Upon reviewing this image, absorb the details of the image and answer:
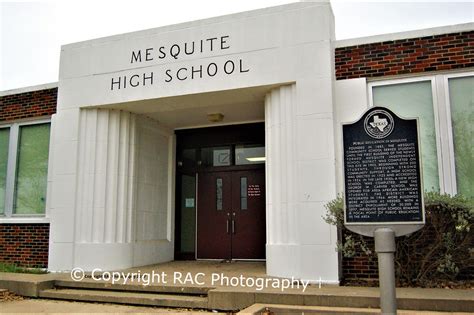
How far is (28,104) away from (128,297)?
5.37 metres

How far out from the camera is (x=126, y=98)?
8586mm

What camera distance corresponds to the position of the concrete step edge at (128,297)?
20.8 ft

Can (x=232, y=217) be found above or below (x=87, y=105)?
below

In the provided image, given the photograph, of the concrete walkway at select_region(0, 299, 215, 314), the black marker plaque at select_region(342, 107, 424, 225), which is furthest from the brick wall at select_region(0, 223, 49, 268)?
the black marker plaque at select_region(342, 107, 424, 225)

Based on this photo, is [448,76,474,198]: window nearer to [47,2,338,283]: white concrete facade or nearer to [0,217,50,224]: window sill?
[47,2,338,283]: white concrete facade

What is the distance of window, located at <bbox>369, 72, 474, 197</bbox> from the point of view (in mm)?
6988

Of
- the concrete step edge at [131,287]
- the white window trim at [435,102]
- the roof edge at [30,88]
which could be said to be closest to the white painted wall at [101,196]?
the roof edge at [30,88]

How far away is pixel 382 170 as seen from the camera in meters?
4.64

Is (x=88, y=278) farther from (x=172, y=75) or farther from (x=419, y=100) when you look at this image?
(x=419, y=100)

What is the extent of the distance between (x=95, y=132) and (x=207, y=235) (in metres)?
3.37

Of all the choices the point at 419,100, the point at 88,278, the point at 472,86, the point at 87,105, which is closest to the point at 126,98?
the point at 87,105

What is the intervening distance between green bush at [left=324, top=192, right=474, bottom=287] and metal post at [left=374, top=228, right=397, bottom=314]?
2.05 m

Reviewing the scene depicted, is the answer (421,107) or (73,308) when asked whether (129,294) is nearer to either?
(73,308)

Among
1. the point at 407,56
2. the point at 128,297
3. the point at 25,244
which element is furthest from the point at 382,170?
the point at 25,244
